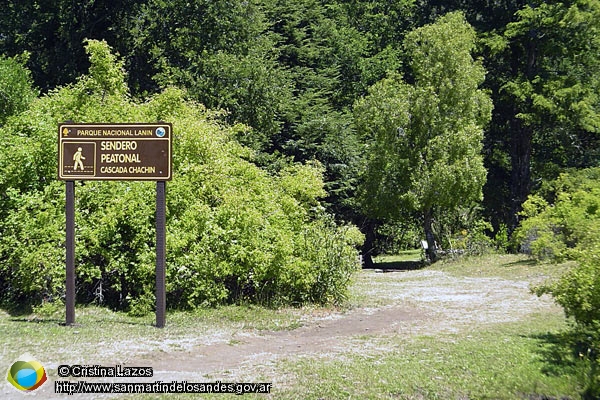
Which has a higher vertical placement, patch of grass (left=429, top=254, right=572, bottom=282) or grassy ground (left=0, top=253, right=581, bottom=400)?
patch of grass (left=429, top=254, right=572, bottom=282)

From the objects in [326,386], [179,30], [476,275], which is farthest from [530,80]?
[326,386]

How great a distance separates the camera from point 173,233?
13.3m

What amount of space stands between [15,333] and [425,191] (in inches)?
739

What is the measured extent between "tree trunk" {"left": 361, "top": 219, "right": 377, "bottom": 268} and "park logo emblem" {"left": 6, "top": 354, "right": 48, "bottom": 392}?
80.8 feet

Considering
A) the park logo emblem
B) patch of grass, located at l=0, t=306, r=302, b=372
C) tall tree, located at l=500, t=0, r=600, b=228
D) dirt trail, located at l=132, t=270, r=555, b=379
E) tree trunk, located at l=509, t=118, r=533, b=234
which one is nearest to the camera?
the park logo emblem

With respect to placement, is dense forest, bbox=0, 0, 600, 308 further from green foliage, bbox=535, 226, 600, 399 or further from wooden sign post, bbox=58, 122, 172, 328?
green foliage, bbox=535, 226, 600, 399

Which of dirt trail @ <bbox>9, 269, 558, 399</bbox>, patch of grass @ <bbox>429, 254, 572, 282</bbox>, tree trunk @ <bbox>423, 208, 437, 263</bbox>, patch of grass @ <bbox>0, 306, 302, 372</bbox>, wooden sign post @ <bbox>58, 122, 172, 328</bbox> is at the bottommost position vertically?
dirt trail @ <bbox>9, 269, 558, 399</bbox>

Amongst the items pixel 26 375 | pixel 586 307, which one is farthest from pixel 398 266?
pixel 26 375

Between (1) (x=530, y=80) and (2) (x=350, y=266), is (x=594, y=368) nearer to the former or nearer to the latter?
(2) (x=350, y=266)

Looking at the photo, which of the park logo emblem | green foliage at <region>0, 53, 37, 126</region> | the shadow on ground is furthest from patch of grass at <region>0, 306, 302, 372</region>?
the shadow on ground

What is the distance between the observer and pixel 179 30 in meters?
29.7

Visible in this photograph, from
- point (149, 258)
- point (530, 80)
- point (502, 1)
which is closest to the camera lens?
point (149, 258)

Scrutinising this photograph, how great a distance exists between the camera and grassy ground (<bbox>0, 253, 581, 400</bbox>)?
27.7 feet

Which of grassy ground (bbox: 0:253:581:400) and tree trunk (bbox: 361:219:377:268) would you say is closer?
→ grassy ground (bbox: 0:253:581:400)
